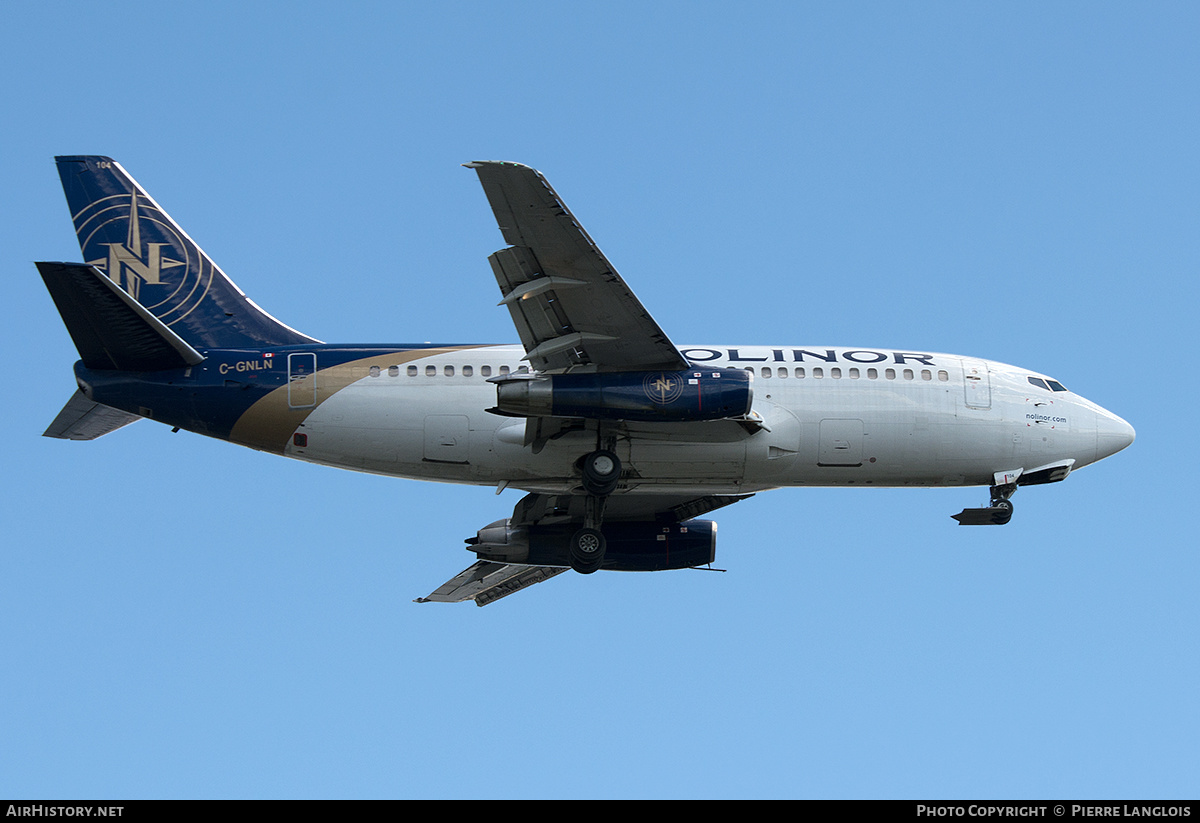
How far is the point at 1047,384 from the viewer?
1293 inches

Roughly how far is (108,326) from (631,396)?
11.3 m

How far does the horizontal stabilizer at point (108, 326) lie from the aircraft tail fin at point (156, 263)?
2.09 m

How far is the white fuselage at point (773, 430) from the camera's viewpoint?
1174 inches

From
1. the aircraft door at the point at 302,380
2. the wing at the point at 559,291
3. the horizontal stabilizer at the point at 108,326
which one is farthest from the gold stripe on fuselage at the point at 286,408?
the wing at the point at 559,291

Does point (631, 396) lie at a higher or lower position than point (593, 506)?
higher

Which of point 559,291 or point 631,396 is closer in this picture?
point 559,291

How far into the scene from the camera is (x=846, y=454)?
30.8 metres

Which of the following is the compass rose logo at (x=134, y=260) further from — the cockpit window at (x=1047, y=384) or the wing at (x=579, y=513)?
the cockpit window at (x=1047, y=384)

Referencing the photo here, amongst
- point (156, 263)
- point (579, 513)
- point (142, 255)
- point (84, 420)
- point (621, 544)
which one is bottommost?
point (621, 544)

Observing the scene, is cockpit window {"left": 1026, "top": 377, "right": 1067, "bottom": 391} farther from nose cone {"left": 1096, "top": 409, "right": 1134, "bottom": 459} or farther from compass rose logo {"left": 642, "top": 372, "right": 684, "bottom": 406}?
compass rose logo {"left": 642, "top": 372, "right": 684, "bottom": 406}

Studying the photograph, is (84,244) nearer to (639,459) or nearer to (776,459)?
(639,459)

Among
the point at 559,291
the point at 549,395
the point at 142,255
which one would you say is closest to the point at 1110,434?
the point at 549,395

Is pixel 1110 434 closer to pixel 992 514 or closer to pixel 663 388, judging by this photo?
pixel 992 514
